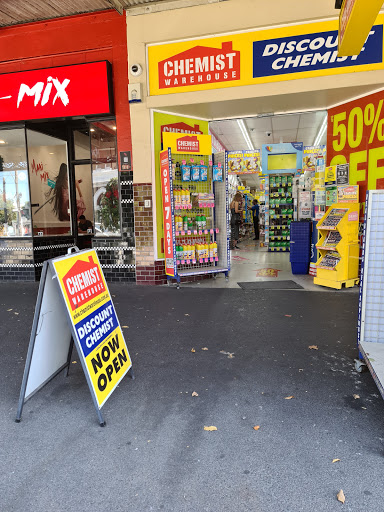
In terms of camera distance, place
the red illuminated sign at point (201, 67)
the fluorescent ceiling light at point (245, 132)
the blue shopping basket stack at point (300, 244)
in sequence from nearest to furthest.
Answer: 1. the red illuminated sign at point (201, 67)
2. the blue shopping basket stack at point (300, 244)
3. the fluorescent ceiling light at point (245, 132)

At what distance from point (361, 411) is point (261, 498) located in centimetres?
107

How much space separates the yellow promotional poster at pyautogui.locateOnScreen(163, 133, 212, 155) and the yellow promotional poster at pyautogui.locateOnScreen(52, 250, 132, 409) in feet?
13.2

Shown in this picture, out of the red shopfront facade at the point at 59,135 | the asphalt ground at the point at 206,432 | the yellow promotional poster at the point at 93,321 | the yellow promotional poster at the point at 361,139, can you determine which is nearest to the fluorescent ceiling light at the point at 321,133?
the yellow promotional poster at the point at 361,139

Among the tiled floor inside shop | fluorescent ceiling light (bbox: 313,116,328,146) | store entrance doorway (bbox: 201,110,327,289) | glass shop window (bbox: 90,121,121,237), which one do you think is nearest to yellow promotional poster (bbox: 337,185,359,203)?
store entrance doorway (bbox: 201,110,327,289)

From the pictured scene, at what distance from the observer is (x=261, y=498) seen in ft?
5.63

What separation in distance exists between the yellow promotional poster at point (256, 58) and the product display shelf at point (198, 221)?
1.31 metres

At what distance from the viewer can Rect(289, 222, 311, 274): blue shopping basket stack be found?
7059mm

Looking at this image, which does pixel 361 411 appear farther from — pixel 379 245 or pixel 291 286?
pixel 291 286

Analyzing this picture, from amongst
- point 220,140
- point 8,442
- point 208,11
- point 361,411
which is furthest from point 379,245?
point 220,140

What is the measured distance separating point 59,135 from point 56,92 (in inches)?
44.7

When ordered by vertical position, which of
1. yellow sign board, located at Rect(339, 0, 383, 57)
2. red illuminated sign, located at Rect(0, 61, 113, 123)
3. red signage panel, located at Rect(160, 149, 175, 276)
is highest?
red illuminated sign, located at Rect(0, 61, 113, 123)

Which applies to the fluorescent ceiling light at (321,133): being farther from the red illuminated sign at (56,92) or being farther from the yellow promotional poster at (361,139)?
the red illuminated sign at (56,92)

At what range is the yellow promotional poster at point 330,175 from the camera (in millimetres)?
6339

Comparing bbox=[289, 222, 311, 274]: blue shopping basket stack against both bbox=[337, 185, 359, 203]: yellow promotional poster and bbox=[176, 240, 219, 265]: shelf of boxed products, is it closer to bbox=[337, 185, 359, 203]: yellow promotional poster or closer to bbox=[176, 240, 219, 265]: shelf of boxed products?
bbox=[337, 185, 359, 203]: yellow promotional poster
